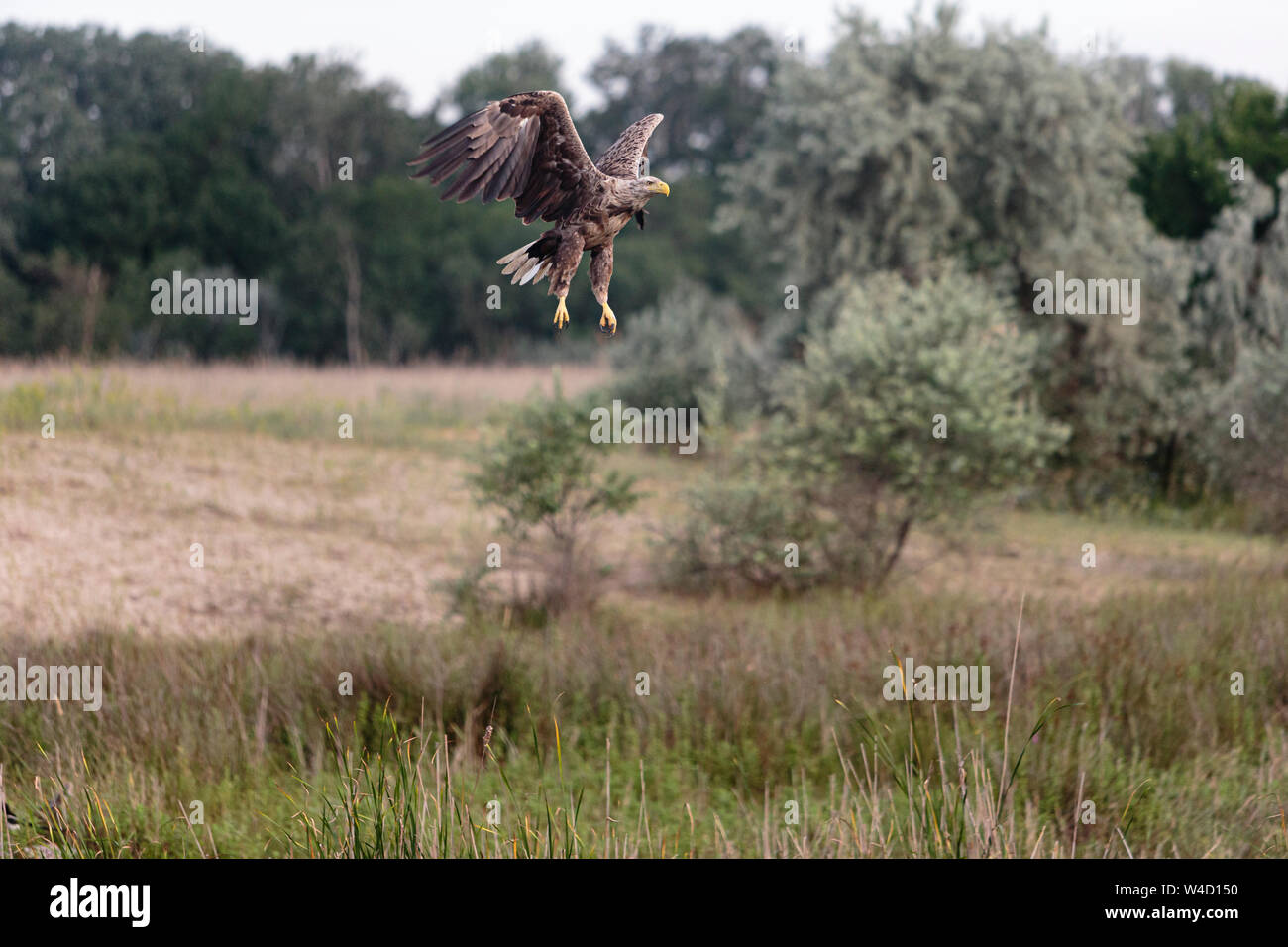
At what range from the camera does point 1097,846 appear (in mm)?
3967

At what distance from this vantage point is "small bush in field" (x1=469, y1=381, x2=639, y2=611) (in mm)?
9211

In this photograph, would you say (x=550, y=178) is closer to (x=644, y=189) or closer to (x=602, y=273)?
(x=644, y=189)

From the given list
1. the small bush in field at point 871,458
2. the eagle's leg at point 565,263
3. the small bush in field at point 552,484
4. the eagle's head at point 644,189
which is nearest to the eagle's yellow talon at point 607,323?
the eagle's leg at point 565,263

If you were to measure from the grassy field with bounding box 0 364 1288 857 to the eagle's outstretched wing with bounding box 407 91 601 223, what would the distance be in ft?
4.50

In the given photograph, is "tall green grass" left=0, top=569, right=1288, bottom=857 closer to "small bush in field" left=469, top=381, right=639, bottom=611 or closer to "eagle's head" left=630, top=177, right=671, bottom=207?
"small bush in field" left=469, top=381, right=639, bottom=611

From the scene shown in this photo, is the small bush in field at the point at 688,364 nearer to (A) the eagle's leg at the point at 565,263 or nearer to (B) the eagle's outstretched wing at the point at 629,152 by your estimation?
(B) the eagle's outstretched wing at the point at 629,152

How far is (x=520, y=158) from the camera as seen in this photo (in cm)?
170

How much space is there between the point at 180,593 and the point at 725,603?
4622 mm

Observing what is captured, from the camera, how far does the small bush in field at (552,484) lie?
921 cm

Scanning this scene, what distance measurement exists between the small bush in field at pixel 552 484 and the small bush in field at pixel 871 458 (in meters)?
1.49

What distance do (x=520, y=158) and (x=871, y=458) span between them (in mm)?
9366

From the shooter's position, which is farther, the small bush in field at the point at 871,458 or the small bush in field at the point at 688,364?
the small bush in field at the point at 688,364

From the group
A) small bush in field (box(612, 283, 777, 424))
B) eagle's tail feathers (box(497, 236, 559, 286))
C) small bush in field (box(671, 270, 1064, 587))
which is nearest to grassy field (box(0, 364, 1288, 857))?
small bush in field (box(671, 270, 1064, 587))

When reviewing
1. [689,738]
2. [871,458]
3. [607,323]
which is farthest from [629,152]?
[871,458]
